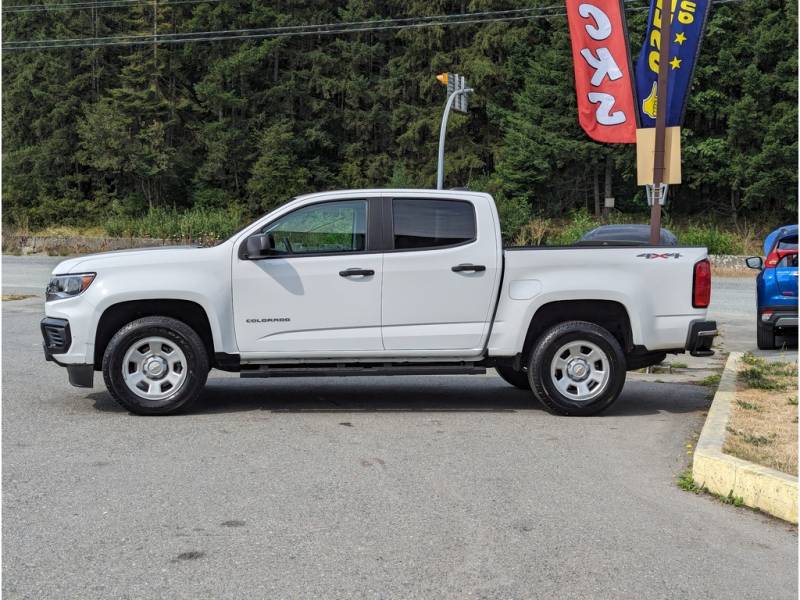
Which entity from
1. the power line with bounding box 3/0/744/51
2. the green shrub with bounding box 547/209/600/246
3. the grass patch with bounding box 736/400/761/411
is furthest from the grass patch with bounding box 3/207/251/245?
the grass patch with bounding box 736/400/761/411

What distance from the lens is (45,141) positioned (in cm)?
6128

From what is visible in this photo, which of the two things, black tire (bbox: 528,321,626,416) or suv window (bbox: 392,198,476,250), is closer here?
black tire (bbox: 528,321,626,416)

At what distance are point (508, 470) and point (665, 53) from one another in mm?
7597

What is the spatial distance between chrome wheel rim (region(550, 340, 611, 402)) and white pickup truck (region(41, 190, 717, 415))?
13 millimetres

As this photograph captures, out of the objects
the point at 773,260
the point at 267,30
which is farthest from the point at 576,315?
the point at 267,30

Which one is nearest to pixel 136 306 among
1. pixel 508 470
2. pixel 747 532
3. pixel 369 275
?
pixel 369 275

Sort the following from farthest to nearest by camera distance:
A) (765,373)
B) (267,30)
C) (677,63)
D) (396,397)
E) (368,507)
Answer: (267,30)
(677,63)
(765,373)
(396,397)
(368,507)

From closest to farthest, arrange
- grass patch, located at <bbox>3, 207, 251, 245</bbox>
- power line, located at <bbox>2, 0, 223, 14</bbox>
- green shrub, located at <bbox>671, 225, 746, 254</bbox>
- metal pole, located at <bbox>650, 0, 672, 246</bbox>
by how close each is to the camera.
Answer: metal pole, located at <bbox>650, 0, 672, 246</bbox>
green shrub, located at <bbox>671, 225, 746, 254</bbox>
grass patch, located at <bbox>3, 207, 251, 245</bbox>
power line, located at <bbox>2, 0, 223, 14</bbox>

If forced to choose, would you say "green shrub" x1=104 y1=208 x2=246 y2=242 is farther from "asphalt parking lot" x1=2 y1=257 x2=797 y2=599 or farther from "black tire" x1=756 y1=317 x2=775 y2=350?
"asphalt parking lot" x1=2 y1=257 x2=797 y2=599

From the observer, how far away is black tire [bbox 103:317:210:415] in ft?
28.0

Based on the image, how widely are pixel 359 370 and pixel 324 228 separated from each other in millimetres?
1362

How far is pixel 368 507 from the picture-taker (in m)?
5.77

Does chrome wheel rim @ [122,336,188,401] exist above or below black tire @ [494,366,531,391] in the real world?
above

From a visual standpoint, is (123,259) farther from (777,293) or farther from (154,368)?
(777,293)
